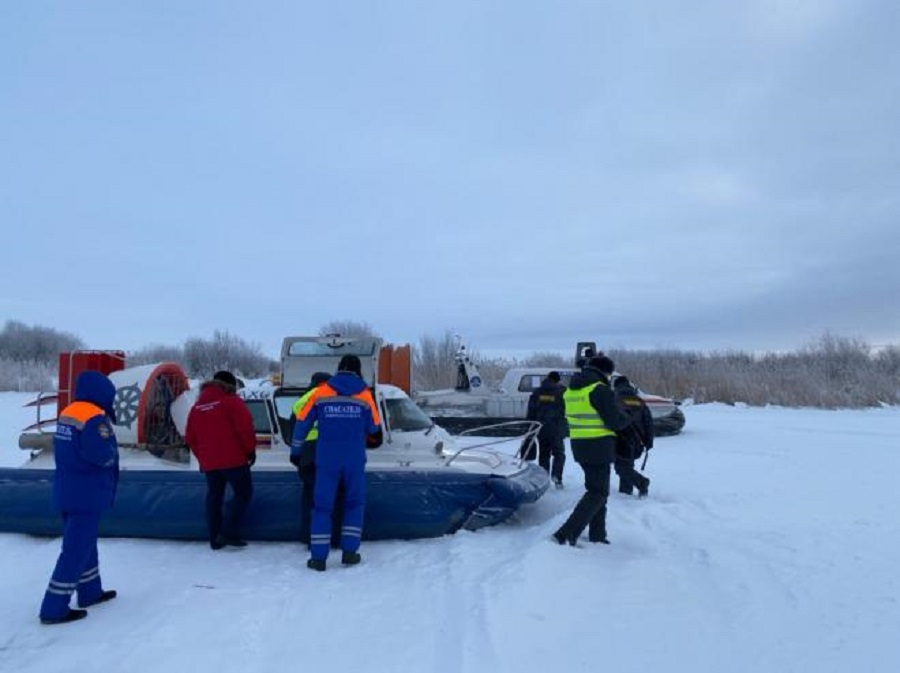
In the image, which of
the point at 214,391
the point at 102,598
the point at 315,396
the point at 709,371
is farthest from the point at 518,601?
the point at 709,371

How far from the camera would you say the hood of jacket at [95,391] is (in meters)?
4.44

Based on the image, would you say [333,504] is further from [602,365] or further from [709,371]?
[709,371]

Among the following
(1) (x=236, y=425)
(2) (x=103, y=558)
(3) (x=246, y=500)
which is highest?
(1) (x=236, y=425)

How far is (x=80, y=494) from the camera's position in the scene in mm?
4270

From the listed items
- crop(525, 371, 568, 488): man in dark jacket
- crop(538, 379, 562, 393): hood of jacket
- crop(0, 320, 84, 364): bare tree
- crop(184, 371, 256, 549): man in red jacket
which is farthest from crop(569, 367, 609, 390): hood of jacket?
crop(0, 320, 84, 364): bare tree

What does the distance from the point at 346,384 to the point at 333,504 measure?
0.92 meters

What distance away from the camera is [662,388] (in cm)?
2459

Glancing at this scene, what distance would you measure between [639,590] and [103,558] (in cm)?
412

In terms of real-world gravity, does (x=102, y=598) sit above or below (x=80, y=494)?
below

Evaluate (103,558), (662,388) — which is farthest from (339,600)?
(662,388)

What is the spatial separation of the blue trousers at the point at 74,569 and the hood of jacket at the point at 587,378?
3611mm

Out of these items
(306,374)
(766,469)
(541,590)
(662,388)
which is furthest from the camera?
(662,388)

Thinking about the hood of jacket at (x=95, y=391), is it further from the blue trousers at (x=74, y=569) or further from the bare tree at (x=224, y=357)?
the bare tree at (x=224, y=357)

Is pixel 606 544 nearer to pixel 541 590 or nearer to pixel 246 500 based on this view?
pixel 541 590
